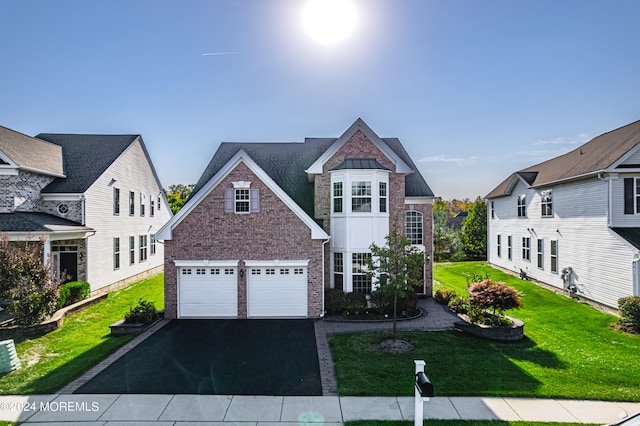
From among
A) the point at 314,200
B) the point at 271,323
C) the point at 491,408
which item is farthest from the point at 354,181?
the point at 491,408

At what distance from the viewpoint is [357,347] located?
1149cm

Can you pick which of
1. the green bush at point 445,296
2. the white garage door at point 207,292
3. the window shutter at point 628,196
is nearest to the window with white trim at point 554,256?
the window shutter at point 628,196

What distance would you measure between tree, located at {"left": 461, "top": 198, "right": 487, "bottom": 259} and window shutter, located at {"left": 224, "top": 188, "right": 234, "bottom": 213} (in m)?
31.2

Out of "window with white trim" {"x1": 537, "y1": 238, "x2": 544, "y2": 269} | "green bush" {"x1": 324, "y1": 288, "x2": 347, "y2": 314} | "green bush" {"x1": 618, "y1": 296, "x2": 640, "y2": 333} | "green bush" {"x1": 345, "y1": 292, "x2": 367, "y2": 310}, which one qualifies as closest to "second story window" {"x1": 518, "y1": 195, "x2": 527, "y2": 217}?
"window with white trim" {"x1": 537, "y1": 238, "x2": 544, "y2": 269}

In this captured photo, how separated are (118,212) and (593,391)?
81.2 ft

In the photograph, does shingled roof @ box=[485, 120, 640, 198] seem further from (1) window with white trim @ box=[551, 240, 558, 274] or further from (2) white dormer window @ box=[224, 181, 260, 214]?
(2) white dormer window @ box=[224, 181, 260, 214]

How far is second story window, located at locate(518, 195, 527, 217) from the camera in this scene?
25609mm

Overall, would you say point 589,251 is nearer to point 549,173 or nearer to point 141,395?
point 549,173

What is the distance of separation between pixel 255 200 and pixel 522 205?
20.8 metres

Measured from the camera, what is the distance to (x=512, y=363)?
33.4 ft

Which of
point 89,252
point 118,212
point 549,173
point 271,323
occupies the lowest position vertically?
point 271,323

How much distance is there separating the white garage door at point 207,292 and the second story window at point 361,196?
20.1 feet

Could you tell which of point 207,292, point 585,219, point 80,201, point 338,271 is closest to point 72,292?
point 80,201

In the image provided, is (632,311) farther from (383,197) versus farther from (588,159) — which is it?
(383,197)
